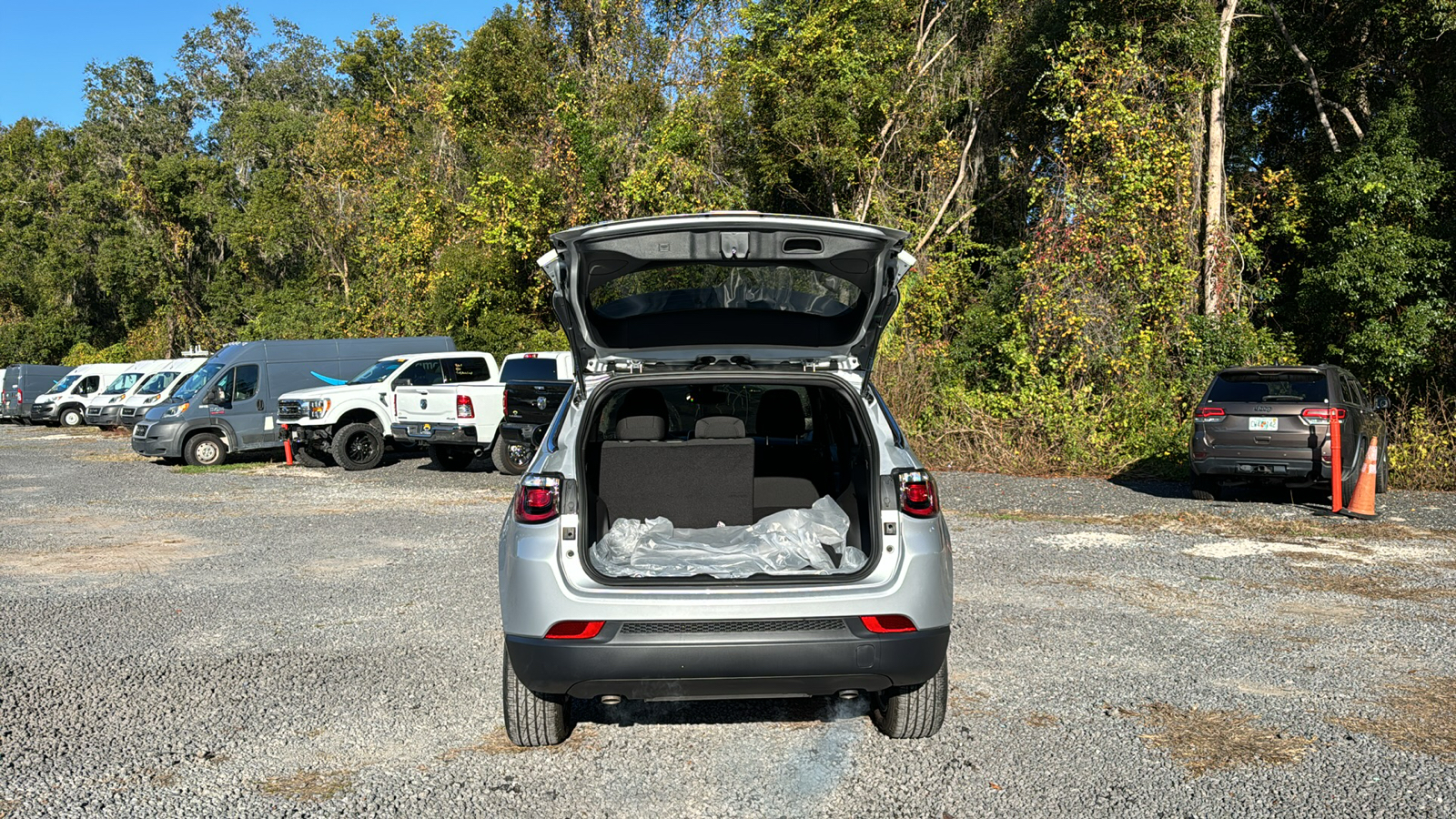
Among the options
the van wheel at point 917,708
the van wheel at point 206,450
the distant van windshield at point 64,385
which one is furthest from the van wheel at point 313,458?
the distant van windshield at point 64,385

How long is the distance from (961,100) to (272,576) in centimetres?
1913

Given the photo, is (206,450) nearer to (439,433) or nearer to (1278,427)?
(439,433)

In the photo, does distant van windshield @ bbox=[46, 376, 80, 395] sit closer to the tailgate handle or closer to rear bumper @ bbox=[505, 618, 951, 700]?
the tailgate handle

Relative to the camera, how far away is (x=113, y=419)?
30094 millimetres

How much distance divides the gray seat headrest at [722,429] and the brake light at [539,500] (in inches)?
51.5

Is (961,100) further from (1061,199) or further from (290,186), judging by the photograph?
(290,186)

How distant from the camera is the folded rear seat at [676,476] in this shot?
5.60m

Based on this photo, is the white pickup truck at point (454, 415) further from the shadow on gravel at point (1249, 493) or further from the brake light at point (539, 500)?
the brake light at point (539, 500)

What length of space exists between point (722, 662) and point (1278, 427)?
33.6ft

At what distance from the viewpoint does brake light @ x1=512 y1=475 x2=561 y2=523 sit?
4559 millimetres

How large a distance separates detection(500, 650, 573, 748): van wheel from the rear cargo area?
588mm

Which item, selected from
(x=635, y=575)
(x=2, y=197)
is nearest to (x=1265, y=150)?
(x=635, y=575)

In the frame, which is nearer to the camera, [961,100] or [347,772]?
[347,772]

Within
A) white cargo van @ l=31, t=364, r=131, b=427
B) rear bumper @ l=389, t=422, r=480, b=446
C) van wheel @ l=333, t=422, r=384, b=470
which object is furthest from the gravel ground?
white cargo van @ l=31, t=364, r=131, b=427
